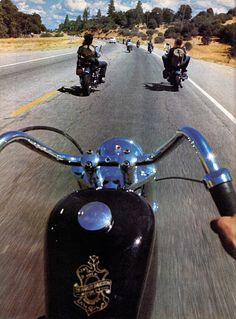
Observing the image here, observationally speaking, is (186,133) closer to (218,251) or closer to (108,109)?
(218,251)

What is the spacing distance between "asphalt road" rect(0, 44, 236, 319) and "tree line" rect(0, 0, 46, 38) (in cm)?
5740

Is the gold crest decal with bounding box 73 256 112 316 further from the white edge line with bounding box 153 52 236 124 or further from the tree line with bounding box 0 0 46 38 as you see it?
the tree line with bounding box 0 0 46 38

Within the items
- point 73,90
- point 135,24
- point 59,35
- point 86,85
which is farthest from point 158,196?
point 135,24

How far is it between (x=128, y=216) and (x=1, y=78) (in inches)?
631

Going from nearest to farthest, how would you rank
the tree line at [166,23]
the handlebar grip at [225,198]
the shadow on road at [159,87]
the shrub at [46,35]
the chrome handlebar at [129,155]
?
1. the handlebar grip at [225,198]
2. the chrome handlebar at [129,155]
3. the shadow on road at [159,87]
4. the tree line at [166,23]
5. the shrub at [46,35]

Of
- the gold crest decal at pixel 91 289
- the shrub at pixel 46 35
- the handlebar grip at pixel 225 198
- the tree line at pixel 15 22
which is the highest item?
the handlebar grip at pixel 225 198

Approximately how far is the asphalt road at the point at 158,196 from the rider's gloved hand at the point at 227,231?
173cm

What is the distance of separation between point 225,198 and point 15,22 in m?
73.8

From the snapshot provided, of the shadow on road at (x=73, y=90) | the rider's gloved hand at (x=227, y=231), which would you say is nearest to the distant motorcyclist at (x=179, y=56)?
the shadow on road at (x=73, y=90)

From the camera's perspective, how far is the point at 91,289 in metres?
1.53

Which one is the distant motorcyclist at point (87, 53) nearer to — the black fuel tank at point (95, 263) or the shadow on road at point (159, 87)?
the shadow on road at point (159, 87)

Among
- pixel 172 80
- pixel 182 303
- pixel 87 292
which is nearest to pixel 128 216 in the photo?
pixel 87 292

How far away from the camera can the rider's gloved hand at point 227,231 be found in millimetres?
1216

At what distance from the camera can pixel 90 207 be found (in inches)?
64.8
